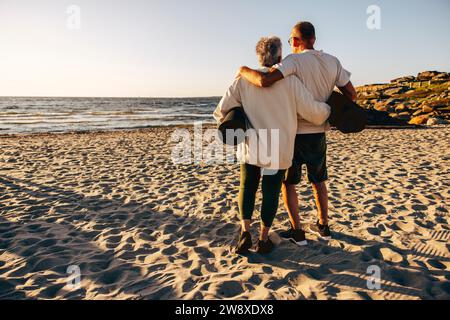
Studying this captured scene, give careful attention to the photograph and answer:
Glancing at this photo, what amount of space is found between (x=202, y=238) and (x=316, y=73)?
7.41 ft

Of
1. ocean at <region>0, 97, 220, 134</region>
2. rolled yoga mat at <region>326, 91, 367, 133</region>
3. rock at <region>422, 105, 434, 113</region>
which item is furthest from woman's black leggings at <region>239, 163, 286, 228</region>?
rock at <region>422, 105, 434, 113</region>

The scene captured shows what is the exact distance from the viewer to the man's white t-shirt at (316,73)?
8.64 feet

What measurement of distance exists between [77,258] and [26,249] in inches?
27.3

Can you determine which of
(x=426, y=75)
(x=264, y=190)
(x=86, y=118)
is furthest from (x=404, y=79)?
(x=264, y=190)

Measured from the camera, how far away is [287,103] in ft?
8.66

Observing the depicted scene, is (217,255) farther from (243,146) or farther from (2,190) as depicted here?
(2,190)

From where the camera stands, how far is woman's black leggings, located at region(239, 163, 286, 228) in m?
2.84

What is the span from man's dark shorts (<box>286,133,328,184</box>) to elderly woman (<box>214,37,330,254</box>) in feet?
0.68

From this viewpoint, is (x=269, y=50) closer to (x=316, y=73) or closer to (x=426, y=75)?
(x=316, y=73)

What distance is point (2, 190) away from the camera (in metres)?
5.60

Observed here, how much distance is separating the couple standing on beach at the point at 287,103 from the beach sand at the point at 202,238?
645 mm

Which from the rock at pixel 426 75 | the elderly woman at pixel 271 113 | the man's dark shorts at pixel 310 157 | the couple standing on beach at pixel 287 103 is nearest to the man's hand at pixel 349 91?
the couple standing on beach at pixel 287 103

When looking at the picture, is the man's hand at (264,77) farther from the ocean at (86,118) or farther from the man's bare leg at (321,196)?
the ocean at (86,118)

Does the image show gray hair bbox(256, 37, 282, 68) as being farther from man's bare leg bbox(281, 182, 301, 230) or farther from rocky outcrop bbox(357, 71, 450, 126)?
rocky outcrop bbox(357, 71, 450, 126)
